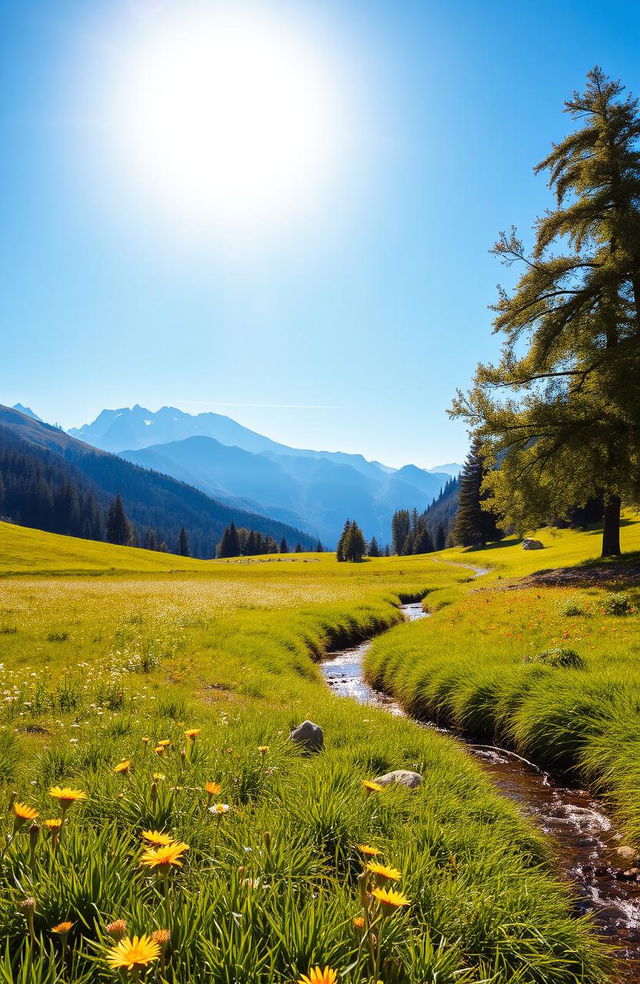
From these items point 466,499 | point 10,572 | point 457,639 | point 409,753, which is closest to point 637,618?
point 457,639

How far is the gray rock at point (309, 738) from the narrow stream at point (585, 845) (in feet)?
9.22

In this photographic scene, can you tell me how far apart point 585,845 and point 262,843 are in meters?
4.70

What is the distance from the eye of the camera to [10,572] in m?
47.9

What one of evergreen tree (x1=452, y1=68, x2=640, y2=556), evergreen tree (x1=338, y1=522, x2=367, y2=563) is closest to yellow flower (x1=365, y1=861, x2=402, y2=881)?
evergreen tree (x1=452, y1=68, x2=640, y2=556)

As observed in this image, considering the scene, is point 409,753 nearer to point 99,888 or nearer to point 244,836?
point 244,836

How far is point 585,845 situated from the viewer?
570 cm

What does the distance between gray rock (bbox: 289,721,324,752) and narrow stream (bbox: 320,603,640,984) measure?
281 centimetres

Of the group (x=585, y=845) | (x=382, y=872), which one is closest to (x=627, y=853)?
(x=585, y=845)

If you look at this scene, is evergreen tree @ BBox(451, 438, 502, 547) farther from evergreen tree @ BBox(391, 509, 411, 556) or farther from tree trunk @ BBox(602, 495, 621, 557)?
tree trunk @ BBox(602, 495, 621, 557)

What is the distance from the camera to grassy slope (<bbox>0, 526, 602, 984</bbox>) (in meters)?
2.48

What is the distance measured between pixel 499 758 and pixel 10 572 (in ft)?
173

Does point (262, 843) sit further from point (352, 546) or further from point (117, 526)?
point (117, 526)

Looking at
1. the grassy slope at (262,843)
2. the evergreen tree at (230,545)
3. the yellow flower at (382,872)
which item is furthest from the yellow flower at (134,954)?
the evergreen tree at (230,545)

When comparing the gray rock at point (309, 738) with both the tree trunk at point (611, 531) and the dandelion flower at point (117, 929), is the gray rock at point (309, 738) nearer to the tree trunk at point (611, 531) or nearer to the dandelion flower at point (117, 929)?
the dandelion flower at point (117, 929)
